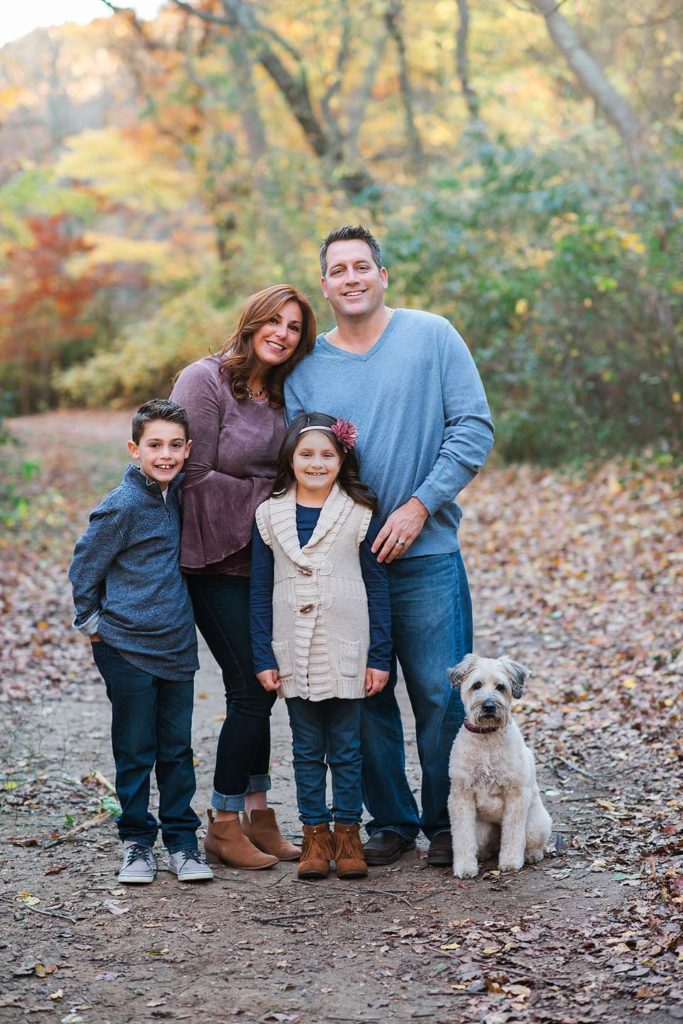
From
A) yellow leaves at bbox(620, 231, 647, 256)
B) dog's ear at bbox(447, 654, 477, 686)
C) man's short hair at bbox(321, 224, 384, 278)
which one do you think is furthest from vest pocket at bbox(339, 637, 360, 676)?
yellow leaves at bbox(620, 231, 647, 256)

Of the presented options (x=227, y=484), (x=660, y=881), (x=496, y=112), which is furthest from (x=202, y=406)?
(x=496, y=112)

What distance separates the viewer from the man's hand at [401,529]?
4355 mm

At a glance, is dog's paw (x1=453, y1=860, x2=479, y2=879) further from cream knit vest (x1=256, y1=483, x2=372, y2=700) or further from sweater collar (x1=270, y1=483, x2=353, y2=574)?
sweater collar (x1=270, y1=483, x2=353, y2=574)

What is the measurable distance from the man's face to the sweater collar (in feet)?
2.60

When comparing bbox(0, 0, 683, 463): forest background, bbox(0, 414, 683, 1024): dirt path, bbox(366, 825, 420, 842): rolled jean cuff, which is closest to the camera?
bbox(0, 414, 683, 1024): dirt path

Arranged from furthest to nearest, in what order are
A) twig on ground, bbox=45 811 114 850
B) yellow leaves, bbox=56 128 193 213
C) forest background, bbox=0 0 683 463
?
1. yellow leaves, bbox=56 128 193 213
2. forest background, bbox=0 0 683 463
3. twig on ground, bbox=45 811 114 850

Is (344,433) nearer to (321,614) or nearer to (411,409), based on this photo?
(411,409)

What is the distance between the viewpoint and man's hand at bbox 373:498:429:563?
171 inches

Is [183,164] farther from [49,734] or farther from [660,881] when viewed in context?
[660,881]

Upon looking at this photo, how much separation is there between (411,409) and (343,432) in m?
0.34

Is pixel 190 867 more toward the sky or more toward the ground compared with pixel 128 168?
more toward the ground

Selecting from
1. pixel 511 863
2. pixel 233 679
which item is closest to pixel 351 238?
pixel 233 679

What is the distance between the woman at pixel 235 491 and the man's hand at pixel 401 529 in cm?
54

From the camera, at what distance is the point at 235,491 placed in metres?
4.50
